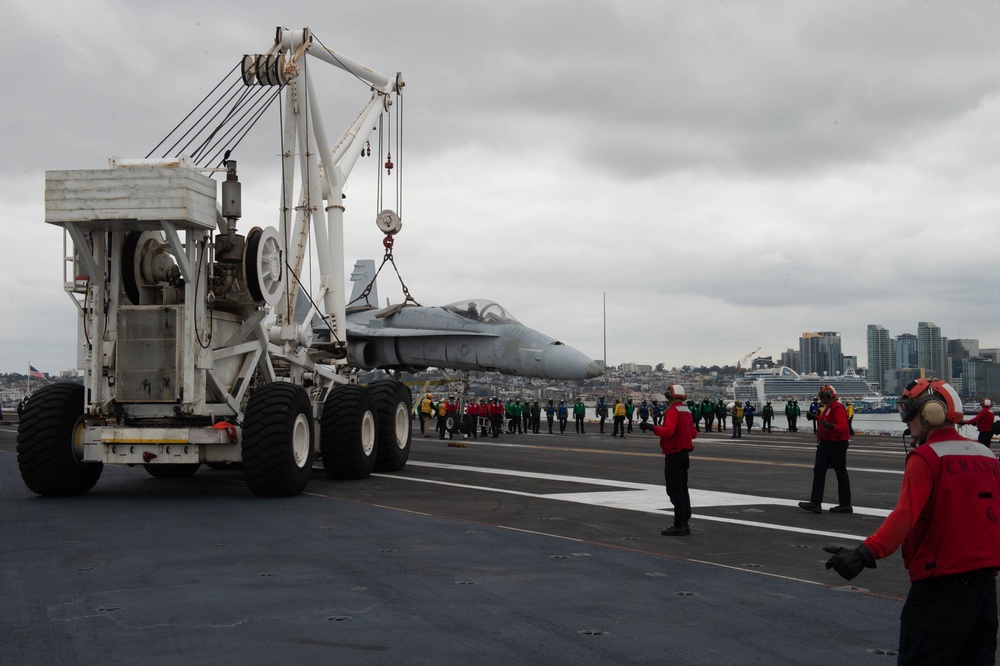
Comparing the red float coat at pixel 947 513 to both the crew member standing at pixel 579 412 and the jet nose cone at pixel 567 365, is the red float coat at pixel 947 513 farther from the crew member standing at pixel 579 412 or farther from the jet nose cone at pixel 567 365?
the crew member standing at pixel 579 412

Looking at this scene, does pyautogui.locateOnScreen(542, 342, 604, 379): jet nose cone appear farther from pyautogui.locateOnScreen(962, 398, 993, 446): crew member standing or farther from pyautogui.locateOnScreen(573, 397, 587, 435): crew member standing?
pyautogui.locateOnScreen(573, 397, 587, 435): crew member standing

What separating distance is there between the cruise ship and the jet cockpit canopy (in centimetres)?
9815

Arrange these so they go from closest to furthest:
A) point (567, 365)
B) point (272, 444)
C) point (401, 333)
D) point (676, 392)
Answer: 1. point (676, 392)
2. point (272, 444)
3. point (567, 365)
4. point (401, 333)

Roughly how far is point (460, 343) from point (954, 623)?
22.9 meters

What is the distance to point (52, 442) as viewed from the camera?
12.5 meters

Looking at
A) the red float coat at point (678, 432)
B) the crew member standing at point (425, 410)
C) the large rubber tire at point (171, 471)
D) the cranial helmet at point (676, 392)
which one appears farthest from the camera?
the crew member standing at point (425, 410)

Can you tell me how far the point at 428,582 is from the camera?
729 centimetres

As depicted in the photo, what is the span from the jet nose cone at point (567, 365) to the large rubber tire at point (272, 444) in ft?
42.2

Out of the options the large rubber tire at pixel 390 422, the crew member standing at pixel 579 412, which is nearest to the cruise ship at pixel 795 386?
the crew member standing at pixel 579 412

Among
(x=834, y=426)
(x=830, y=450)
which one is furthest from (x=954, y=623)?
(x=830, y=450)

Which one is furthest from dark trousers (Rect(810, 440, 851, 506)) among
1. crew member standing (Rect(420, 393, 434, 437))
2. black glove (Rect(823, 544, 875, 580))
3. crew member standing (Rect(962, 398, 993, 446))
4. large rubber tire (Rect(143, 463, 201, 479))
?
crew member standing (Rect(420, 393, 434, 437))

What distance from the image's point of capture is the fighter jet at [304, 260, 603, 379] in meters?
25.3

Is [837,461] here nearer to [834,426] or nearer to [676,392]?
[834,426]

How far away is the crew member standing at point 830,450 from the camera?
11766mm
